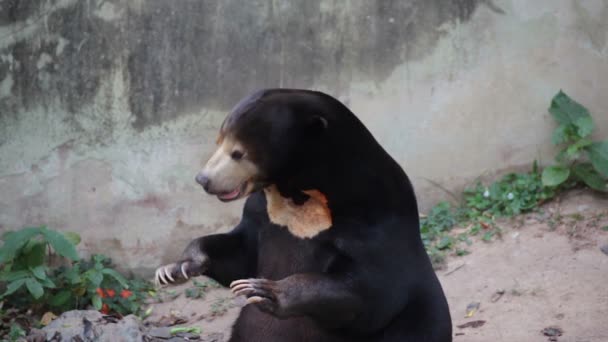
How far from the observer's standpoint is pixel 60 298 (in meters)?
5.88

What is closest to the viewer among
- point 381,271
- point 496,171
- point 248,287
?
point 248,287

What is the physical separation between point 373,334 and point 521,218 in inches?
114

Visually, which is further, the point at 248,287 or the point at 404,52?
the point at 404,52

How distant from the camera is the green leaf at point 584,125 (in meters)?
6.38

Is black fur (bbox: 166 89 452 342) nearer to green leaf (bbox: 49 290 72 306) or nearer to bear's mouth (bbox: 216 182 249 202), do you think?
bear's mouth (bbox: 216 182 249 202)

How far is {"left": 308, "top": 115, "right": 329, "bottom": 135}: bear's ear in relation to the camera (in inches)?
142

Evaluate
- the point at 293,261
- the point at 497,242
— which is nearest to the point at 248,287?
the point at 293,261

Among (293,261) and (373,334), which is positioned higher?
(293,261)

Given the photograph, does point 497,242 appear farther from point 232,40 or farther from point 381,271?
point 381,271

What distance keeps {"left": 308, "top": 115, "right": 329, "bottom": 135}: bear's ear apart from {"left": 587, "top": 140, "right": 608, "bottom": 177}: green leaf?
329 centimetres

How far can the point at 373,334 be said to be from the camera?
3.81 m

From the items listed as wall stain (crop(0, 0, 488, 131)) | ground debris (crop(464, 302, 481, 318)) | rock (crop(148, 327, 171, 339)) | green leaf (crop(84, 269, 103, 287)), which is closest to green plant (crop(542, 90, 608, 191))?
wall stain (crop(0, 0, 488, 131))

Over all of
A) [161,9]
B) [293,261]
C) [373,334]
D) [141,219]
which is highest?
[161,9]

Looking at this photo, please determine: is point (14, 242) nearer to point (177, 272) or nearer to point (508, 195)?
point (177, 272)
